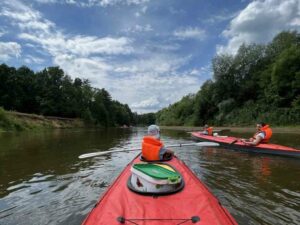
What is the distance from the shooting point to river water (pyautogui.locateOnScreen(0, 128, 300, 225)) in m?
5.45

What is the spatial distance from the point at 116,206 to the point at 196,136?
17958 mm

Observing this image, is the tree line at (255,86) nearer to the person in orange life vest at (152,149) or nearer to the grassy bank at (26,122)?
the grassy bank at (26,122)

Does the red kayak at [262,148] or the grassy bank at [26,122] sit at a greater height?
the grassy bank at [26,122]

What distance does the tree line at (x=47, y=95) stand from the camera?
5241 centimetres

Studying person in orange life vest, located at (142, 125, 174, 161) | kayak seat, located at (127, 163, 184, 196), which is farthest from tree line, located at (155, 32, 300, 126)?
kayak seat, located at (127, 163, 184, 196)

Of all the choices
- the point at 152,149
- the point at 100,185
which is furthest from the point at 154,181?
the point at 100,185

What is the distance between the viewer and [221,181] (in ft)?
26.5

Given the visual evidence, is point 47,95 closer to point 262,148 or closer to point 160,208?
point 262,148

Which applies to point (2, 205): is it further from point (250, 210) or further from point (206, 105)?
point (206, 105)

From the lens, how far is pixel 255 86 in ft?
162

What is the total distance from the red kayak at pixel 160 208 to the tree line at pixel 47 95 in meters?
53.3

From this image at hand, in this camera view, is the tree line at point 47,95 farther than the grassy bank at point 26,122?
Yes

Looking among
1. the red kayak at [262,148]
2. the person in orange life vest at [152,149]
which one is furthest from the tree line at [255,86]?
the person in orange life vest at [152,149]

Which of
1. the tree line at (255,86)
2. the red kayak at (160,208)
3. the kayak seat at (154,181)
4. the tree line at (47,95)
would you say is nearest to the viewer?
the red kayak at (160,208)
